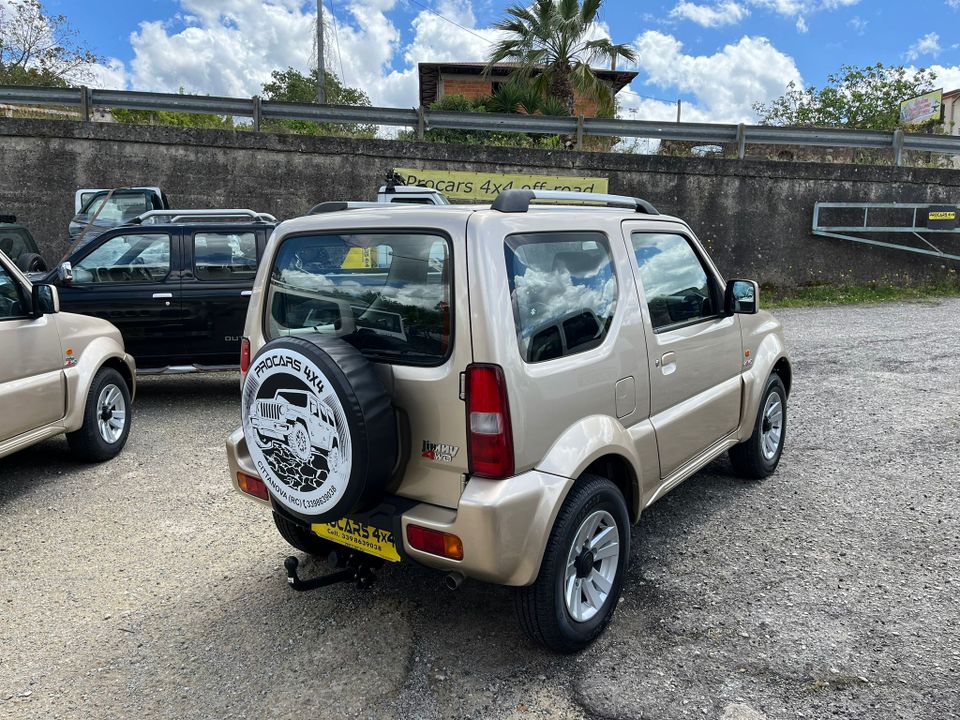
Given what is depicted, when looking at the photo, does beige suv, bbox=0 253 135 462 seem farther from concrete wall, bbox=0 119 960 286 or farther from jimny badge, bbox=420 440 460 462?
concrete wall, bbox=0 119 960 286

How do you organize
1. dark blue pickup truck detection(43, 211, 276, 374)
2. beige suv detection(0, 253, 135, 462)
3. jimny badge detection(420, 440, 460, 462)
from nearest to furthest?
jimny badge detection(420, 440, 460, 462)
beige suv detection(0, 253, 135, 462)
dark blue pickup truck detection(43, 211, 276, 374)

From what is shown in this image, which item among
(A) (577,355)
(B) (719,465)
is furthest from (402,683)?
(B) (719,465)

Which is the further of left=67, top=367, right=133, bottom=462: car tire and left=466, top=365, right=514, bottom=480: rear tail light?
left=67, top=367, right=133, bottom=462: car tire

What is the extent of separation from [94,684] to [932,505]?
4.48 metres

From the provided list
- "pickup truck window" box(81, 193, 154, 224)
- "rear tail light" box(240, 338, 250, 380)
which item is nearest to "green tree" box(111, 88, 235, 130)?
"pickup truck window" box(81, 193, 154, 224)

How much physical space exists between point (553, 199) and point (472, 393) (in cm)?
133

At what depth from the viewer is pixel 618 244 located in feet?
11.0

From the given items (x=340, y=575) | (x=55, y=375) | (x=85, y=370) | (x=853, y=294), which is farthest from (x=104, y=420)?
(x=853, y=294)

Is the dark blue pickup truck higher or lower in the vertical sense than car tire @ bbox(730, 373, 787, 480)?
higher

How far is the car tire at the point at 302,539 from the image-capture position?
3.56 metres

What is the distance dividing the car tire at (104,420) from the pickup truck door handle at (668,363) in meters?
4.05

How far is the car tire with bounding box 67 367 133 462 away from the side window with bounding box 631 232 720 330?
403 cm

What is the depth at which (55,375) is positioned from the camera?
4.91m

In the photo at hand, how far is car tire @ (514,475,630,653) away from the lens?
8.89 ft
